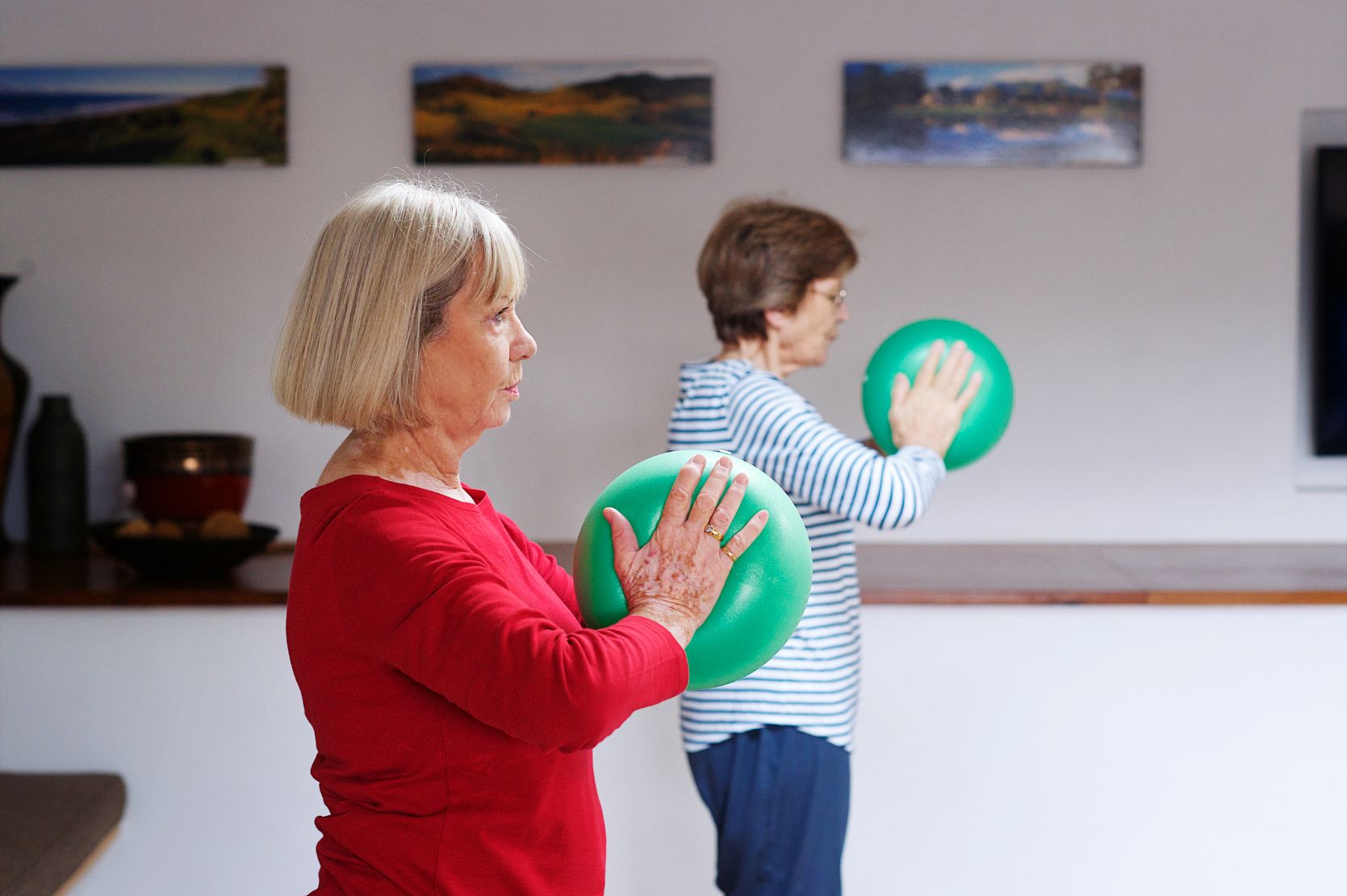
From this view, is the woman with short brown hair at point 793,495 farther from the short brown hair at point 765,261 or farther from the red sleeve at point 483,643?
the red sleeve at point 483,643

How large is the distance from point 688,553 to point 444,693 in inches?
10.4

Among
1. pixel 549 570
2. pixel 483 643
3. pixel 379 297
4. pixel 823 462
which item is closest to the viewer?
pixel 483 643

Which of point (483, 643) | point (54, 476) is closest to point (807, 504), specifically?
point (483, 643)

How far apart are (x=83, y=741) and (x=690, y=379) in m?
1.54

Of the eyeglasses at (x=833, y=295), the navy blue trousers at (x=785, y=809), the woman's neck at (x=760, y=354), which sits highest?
the eyeglasses at (x=833, y=295)

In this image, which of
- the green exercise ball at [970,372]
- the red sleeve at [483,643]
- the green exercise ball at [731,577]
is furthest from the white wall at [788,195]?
the red sleeve at [483,643]

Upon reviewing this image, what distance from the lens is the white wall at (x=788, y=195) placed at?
3199 millimetres

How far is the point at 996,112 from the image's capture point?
319 centimetres

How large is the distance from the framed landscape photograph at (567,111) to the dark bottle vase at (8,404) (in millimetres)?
1167

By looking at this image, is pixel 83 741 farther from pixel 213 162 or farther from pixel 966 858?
pixel 966 858

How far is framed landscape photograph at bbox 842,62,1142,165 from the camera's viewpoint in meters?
3.18

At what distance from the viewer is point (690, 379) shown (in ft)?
6.23

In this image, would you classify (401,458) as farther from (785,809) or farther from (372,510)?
(785,809)

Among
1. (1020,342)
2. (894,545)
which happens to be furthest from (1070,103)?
(894,545)
